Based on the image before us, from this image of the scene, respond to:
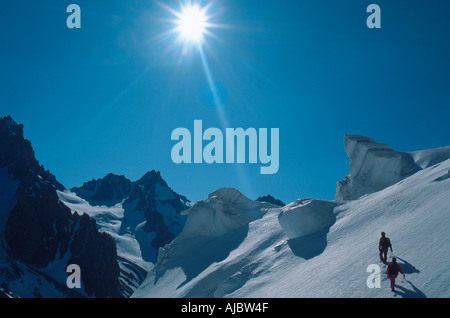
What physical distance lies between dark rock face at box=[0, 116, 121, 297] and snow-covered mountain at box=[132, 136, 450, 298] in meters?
120

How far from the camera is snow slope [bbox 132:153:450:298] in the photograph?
1202 cm

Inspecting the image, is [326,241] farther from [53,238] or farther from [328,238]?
[53,238]

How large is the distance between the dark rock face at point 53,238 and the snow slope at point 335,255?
123972 mm

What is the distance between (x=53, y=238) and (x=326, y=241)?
151 m

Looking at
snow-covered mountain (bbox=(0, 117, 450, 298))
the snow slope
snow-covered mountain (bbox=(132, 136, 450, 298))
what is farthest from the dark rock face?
the snow slope

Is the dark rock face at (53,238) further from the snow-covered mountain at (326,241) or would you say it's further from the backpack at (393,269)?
the backpack at (393,269)

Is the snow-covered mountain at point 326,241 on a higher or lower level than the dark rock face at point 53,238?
lower

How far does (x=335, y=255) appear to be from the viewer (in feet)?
54.6

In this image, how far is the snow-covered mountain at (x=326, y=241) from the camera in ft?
41.7

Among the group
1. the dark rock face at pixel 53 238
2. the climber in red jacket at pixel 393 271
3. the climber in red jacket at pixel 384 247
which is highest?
the dark rock face at pixel 53 238

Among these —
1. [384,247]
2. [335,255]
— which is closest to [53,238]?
[335,255]

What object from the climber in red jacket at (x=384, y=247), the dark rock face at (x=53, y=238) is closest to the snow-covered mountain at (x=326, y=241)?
the climber in red jacket at (x=384, y=247)

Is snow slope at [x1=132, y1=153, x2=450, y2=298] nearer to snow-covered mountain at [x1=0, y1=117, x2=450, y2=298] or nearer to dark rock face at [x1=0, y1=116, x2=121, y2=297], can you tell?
snow-covered mountain at [x1=0, y1=117, x2=450, y2=298]
